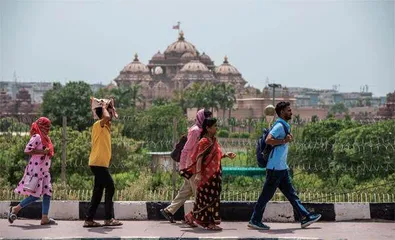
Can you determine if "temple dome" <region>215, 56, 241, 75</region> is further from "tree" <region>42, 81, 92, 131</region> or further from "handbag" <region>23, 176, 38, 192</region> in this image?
"handbag" <region>23, 176, 38, 192</region>

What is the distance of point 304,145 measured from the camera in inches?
441

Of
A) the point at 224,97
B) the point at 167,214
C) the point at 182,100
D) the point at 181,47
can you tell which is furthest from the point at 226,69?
the point at 167,214

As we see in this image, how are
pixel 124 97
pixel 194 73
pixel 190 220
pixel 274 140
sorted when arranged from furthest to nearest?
1. pixel 194 73
2. pixel 124 97
3. pixel 190 220
4. pixel 274 140

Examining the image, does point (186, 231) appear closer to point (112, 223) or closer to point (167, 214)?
point (167, 214)

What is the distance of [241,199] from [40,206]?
218 centimetres

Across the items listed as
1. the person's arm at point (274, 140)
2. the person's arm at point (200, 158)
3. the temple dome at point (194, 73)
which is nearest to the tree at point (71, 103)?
the person's arm at point (200, 158)

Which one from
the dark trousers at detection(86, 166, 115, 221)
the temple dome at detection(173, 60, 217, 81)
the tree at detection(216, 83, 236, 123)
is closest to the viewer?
the dark trousers at detection(86, 166, 115, 221)

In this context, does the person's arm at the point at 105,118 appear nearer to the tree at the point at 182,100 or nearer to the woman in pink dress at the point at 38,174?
the woman in pink dress at the point at 38,174

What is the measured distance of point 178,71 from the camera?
447 feet

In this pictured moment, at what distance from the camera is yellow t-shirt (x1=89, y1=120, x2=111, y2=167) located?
7.74m

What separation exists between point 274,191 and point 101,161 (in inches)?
66.4

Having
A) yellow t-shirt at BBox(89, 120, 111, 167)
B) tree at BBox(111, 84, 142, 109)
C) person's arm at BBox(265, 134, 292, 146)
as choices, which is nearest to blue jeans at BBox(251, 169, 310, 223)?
person's arm at BBox(265, 134, 292, 146)

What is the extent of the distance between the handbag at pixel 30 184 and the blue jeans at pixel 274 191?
218cm

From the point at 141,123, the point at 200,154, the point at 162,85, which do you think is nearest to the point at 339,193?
the point at 200,154
